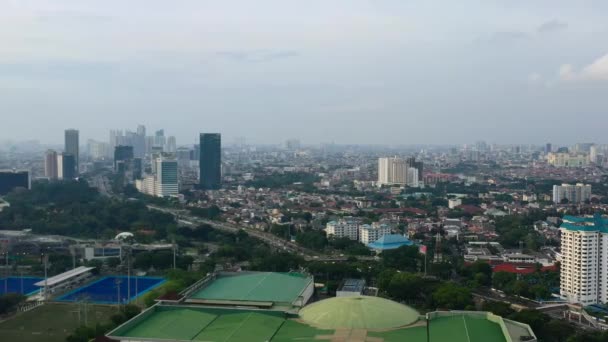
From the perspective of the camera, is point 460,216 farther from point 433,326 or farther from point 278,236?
point 433,326

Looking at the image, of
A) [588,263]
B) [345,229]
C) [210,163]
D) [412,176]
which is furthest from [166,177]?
[588,263]

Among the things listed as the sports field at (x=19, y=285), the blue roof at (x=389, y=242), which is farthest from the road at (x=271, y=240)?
the sports field at (x=19, y=285)

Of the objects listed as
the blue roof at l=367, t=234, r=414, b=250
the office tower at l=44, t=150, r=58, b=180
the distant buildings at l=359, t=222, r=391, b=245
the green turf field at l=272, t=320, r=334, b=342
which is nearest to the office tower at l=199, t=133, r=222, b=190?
the office tower at l=44, t=150, r=58, b=180

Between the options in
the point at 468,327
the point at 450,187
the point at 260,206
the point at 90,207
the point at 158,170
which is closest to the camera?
the point at 468,327

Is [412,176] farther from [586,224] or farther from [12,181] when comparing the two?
[586,224]

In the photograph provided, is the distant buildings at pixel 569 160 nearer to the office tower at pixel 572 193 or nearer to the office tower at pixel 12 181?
the office tower at pixel 572 193

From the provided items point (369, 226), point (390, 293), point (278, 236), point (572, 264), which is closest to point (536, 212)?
point (369, 226)

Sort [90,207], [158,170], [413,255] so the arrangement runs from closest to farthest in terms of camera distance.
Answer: [413,255] < [90,207] < [158,170]

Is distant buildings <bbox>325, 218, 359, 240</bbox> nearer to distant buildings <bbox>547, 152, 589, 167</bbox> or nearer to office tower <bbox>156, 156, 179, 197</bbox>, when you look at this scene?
office tower <bbox>156, 156, 179, 197</bbox>
